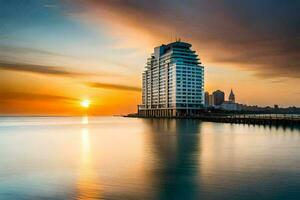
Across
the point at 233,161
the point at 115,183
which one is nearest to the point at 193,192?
the point at 115,183

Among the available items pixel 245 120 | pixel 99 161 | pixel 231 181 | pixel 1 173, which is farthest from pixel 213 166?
pixel 245 120

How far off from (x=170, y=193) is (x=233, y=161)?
15.9 meters

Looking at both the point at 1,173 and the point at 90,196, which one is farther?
the point at 1,173

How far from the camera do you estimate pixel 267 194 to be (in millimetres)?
20812

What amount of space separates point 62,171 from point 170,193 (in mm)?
13963

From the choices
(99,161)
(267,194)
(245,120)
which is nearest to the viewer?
(267,194)

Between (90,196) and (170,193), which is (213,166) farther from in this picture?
(90,196)

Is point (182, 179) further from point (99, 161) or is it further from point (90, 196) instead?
point (99, 161)

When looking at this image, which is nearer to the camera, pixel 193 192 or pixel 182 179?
pixel 193 192

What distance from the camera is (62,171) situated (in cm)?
3073

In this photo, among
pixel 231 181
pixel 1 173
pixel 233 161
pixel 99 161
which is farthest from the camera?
pixel 99 161

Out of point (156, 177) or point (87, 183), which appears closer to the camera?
point (87, 183)

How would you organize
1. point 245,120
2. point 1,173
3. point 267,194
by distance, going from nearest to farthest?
point 267,194
point 1,173
point 245,120

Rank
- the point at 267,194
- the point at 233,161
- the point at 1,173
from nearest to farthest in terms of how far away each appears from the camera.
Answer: the point at 267,194, the point at 1,173, the point at 233,161
